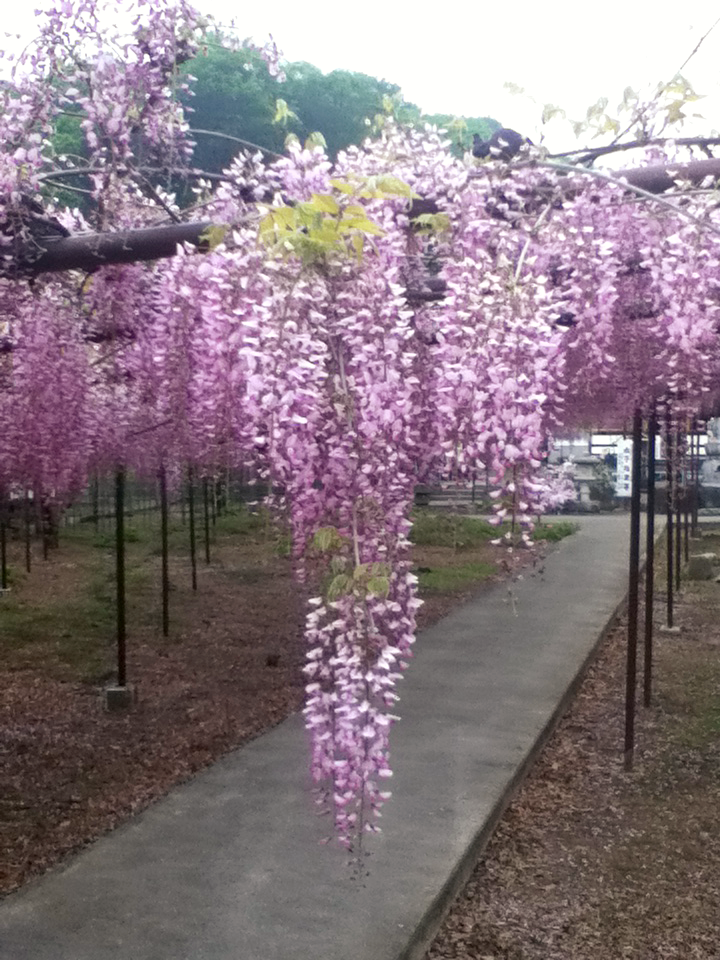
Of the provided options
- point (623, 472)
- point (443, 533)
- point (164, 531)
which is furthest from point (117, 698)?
point (623, 472)

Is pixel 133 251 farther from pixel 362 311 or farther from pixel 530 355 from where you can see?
pixel 530 355

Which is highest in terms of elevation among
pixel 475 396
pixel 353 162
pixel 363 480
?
pixel 353 162

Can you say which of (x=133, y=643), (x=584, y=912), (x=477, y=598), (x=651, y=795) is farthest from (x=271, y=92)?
(x=584, y=912)

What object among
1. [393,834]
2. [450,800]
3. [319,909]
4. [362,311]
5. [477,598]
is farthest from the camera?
[477,598]

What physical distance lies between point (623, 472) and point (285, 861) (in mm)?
19614

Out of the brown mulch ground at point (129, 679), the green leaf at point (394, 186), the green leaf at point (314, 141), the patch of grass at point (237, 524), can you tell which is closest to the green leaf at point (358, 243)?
the green leaf at point (394, 186)

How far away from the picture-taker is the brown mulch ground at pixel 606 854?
3.66 metres

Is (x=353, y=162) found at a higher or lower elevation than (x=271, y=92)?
lower

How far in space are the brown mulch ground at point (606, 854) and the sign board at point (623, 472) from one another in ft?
47.1

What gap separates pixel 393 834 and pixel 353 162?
2681mm

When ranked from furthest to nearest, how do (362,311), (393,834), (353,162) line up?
(393,834) < (353,162) < (362,311)

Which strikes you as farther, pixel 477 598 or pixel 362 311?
pixel 477 598

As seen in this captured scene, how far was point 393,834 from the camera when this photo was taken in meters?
4.20

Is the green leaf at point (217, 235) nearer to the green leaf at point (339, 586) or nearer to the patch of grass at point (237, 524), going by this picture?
the green leaf at point (339, 586)
